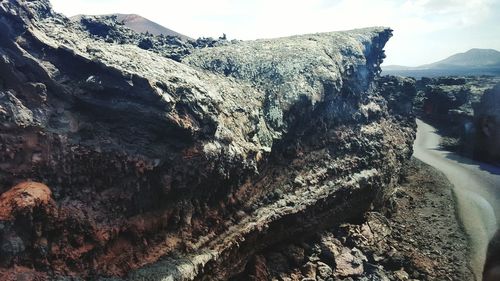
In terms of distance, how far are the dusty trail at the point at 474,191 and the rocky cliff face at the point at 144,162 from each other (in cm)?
823

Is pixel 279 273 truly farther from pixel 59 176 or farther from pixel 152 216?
pixel 59 176

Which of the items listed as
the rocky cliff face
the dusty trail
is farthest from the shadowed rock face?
the rocky cliff face

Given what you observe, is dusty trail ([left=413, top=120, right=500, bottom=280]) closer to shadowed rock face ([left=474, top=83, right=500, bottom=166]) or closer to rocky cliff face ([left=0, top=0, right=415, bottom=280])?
shadowed rock face ([left=474, top=83, right=500, bottom=166])

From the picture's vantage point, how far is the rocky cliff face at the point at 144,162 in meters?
11.7

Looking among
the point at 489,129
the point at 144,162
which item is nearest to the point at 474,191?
the point at 489,129

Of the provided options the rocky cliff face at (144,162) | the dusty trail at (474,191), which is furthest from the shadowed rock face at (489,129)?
the rocky cliff face at (144,162)

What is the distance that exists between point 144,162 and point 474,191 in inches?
1080

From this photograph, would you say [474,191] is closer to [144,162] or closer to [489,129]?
[489,129]

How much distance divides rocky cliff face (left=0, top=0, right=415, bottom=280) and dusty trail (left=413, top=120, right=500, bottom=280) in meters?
8.23

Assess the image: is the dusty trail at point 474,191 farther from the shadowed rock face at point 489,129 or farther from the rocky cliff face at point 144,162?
the rocky cliff face at point 144,162

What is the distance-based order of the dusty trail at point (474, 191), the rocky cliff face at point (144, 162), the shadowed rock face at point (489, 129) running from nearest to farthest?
the rocky cliff face at point (144, 162), the dusty trail at point (474, 191), the shadowed rock face at point (489, 129)

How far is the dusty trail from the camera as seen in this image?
24.1m

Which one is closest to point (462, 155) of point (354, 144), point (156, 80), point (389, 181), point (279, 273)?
point (389, 181)

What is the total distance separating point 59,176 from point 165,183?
11.6 ft
